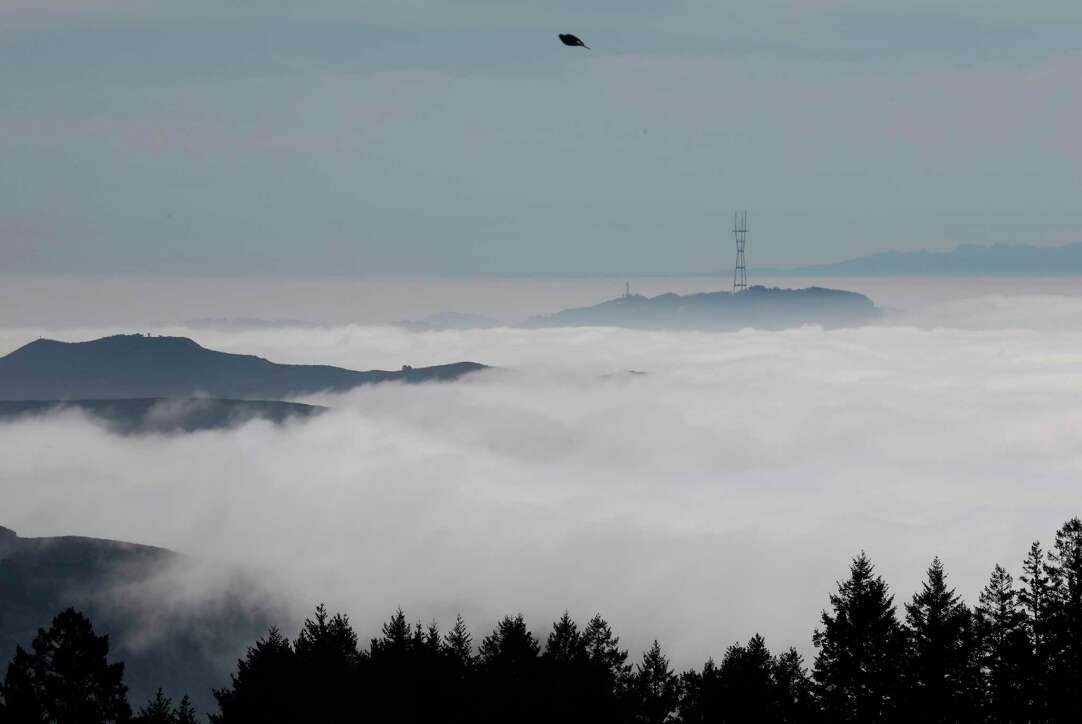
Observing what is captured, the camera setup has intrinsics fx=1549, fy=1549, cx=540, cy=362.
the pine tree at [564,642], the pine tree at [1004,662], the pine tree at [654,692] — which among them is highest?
the pine tree at [1004,662]

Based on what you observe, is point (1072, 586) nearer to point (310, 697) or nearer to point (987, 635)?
point (987, 635)

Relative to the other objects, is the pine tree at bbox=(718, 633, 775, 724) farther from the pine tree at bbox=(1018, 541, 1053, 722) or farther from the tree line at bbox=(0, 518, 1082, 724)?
the pine tree at bbox=(1018, 541, 1053, 722)

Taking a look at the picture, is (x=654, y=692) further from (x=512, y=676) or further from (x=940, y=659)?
(x=940, y=659)

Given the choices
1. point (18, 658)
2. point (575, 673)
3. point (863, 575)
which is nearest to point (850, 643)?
point (863, 575)

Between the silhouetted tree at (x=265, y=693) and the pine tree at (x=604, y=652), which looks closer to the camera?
the silhouetted tree at (x=265, y=693)

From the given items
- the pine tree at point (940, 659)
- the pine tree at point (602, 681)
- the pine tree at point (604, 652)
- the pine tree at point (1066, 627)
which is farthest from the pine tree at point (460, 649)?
the pine tree at point (1066, 627)

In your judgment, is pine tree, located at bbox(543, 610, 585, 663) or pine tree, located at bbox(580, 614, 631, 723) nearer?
pine tree, located at bbox(580, 614, 631, 723)

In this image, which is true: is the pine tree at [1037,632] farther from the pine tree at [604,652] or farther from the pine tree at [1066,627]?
the pine tree at [604,652]

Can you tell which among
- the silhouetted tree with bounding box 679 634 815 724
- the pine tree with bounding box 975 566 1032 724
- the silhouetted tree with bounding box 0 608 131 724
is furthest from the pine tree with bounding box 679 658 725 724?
the silhouetted tree with bounding box 0 608 131 724
